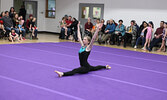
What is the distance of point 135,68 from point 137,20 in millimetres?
7555

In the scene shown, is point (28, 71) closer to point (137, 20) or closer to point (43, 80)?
point (43, 80)

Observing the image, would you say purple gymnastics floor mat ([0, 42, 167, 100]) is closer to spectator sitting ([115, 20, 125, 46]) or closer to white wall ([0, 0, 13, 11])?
spectator sitting ([115, 20, 125, 46])

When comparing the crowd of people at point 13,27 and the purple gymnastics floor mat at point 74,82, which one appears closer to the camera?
the purple gymnastics floor mat at point 74,82

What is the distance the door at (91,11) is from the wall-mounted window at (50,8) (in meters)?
2.59

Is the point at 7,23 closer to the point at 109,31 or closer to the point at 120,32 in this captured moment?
the point at 109,31

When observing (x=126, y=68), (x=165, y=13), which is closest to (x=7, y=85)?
(x=126, y=68)

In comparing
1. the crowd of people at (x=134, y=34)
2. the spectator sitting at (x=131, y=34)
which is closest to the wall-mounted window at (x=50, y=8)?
the crowd of people at (x=134, y=34)

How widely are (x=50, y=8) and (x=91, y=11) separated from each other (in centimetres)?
381

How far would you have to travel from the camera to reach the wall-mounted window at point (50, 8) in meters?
17.9

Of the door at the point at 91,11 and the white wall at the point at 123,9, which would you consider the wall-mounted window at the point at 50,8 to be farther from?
the door at the point at 91,11

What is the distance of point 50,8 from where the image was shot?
18.0m

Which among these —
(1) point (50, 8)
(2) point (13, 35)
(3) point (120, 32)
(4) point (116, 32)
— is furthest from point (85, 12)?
(2) point (13, 35)

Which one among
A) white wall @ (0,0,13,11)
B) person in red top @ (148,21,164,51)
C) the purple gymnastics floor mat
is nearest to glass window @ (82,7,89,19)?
white wall @ (0,0,13,11)

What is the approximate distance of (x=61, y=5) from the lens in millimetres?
17375
